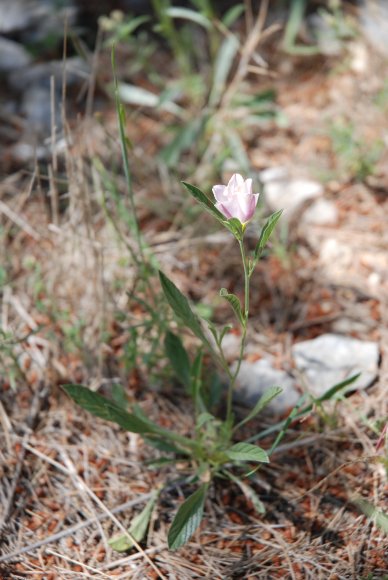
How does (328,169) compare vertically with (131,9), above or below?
below

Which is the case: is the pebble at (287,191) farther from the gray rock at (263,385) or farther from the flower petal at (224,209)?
the flower petal at (224,209)

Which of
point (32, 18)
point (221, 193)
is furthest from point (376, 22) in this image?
point (221, 193)

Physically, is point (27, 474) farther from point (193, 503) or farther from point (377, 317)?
point (377, 317)

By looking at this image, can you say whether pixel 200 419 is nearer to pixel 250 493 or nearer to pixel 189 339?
pixel 250 493

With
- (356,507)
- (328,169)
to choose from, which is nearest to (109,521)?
(356,507)

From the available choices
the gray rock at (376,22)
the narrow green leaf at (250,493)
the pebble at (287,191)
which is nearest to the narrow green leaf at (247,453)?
the narrow green leaf at (250,493)

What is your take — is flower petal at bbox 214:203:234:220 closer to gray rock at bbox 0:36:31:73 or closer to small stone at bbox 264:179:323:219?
small stone at bbox 264:179:323:219
